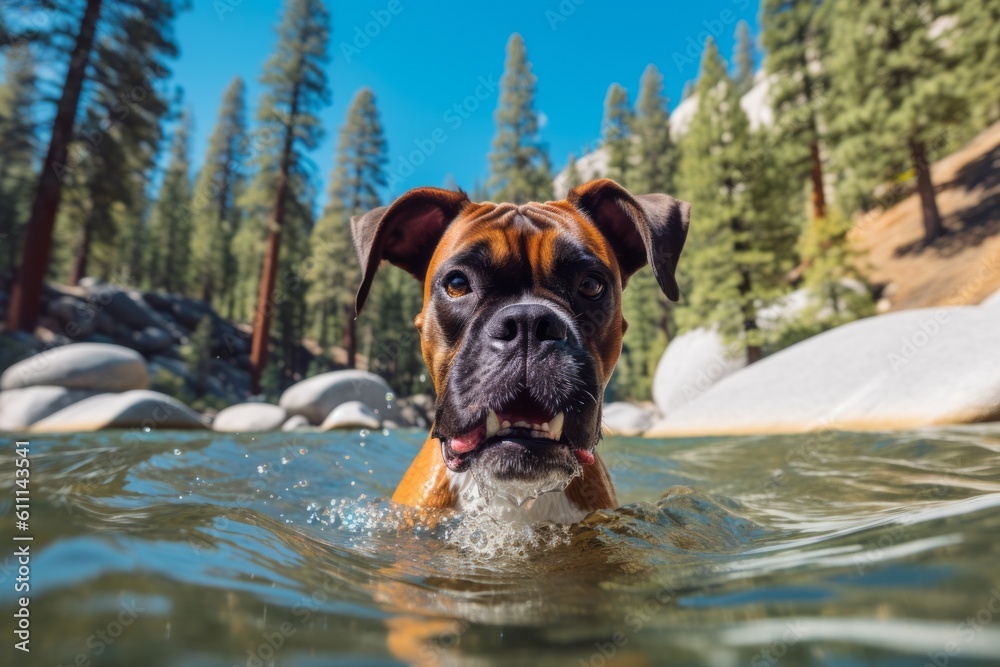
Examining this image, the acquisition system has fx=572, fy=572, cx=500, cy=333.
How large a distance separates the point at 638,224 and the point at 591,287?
1.93 feet

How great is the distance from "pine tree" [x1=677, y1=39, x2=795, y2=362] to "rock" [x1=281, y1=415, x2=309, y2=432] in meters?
14.3

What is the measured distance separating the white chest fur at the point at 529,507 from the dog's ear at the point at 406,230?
1336mm

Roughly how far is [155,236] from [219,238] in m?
5.77

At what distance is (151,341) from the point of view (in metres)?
28.1

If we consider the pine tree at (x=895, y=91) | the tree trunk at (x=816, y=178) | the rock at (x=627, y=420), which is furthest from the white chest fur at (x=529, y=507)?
the tree trunk at (x=816, y=178)

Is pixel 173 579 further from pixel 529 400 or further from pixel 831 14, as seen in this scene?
pixel 831 14

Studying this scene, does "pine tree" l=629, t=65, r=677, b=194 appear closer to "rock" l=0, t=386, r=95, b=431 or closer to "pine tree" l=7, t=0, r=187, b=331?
"pine tree" l=7, t=0, r=187, b=331

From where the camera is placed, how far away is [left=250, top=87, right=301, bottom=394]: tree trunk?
24438 millimetres

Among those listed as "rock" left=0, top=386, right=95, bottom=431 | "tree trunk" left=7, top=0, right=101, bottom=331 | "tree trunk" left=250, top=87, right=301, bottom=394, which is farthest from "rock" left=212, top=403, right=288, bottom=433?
"tree trunk" left=250, top=87, right=301, bottom=394

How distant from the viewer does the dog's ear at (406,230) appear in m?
3.51

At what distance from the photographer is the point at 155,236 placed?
47125 mm

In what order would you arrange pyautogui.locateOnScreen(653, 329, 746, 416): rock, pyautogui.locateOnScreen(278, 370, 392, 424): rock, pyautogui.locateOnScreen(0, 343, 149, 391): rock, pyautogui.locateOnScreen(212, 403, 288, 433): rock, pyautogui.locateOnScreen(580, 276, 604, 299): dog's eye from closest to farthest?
pyautogui.locateOnScreen(580, 276, 604, 299): dog's eye, pyautogui.locateOnScreen(0, 343, 149, 391): rock, pyautogui.locateOnScreen(212, 403, 288, 433): rock, pyautogui.locateOnScreen(278, 370, 392, 424): rock, pyautogui.locateOnScreen(653, 329, 746, 416): rock

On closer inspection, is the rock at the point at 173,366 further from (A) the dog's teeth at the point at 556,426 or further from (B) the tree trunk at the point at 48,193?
(A) the dog's teeth at the point at 556,426

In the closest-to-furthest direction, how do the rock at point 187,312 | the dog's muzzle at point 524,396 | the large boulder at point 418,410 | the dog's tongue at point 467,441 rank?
the dog's muzzle at point 524,396 < the dog's tongue at point 467,441 < the large boulder at point 418,410 < the rock at point 187,312
